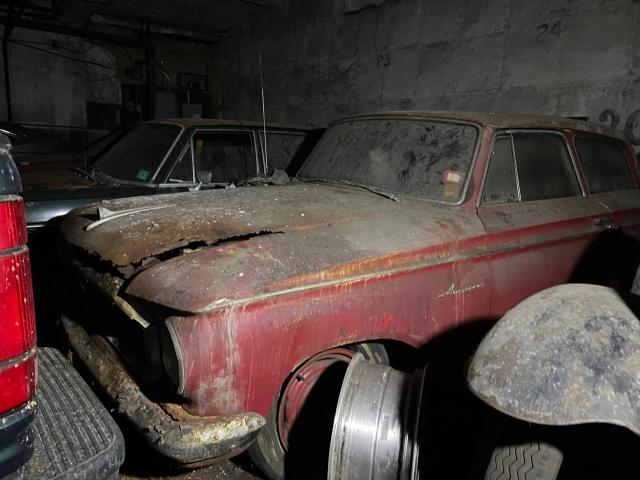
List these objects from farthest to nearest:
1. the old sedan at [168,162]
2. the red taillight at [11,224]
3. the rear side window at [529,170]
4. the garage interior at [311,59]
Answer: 1. the garage interior at [311,59]
2. the old sedan at [168,162]
3. the rear side window at [529,170]
4. the red taillight at [11,224]

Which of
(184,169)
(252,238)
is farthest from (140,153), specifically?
(252,238)

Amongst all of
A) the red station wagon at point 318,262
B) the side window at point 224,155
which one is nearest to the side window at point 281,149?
the side window at point 224,155

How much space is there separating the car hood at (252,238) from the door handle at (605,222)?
125 cm

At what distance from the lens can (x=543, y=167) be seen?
323 cm

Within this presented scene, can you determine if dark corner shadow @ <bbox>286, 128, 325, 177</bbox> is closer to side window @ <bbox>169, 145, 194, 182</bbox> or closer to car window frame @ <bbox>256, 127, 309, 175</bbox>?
car window frame @ <bbox>256, 127, 309, 175</bbox>

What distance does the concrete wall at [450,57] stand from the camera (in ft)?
17.8

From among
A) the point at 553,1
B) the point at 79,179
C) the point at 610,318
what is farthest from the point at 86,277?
the point at 553,1

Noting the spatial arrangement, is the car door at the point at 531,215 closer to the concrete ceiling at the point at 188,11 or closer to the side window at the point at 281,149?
the side window at the point at 281,149

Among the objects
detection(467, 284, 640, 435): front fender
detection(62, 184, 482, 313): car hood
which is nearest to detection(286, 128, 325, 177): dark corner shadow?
detection(62, 184, 482, 313): car hood

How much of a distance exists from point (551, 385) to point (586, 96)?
5212mm

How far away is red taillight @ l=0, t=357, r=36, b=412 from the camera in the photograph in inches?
51.2

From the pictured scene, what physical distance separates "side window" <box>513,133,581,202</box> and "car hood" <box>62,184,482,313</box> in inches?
29.3

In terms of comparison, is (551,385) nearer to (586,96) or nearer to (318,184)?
(318,184)

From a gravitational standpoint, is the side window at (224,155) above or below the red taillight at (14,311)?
above
